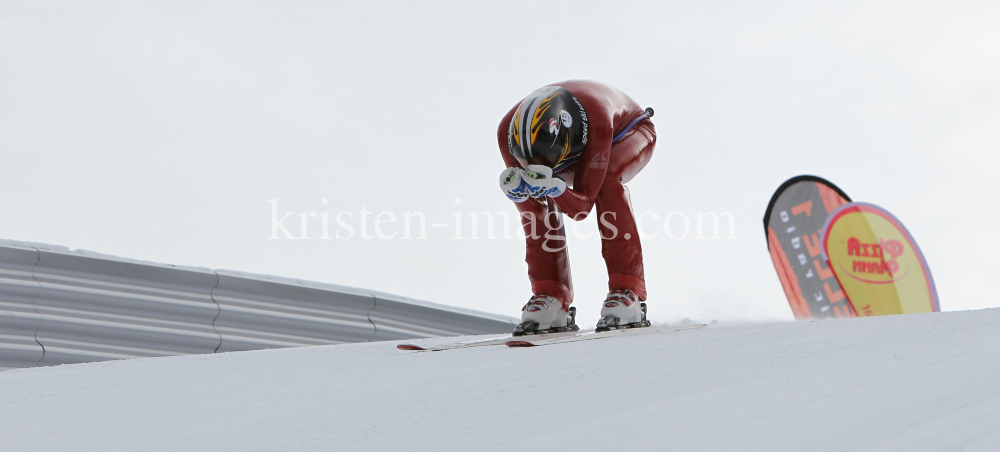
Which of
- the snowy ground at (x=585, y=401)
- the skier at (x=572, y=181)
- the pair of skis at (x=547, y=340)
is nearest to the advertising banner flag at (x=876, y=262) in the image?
the skier at (x=572, y=181)

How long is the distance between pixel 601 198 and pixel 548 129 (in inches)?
16.8

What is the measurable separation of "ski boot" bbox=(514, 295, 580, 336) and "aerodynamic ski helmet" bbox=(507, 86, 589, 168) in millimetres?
577

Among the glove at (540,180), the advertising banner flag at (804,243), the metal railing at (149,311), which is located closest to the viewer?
the glove at (540,180)

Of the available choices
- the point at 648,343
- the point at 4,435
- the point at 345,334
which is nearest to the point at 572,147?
the point at 648,343

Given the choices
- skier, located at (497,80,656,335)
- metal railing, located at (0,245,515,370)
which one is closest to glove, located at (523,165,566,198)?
skier, located at (497,80,656,335)

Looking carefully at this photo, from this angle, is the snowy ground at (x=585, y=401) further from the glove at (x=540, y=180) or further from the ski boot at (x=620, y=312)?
the ski boot at (x=620, y=312)

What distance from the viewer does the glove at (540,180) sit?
2.25 meters

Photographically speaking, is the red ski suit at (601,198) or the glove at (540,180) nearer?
the glove at (540,180)

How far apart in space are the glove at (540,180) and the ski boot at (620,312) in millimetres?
564

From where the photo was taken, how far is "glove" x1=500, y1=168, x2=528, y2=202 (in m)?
2.26

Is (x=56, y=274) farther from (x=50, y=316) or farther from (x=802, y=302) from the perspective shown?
(x=802, y=302)

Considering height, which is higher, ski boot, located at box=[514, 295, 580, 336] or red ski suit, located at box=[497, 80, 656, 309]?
red ski suit, located at box=[497, 80, 656, 309]

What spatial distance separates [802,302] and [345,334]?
3996 mm

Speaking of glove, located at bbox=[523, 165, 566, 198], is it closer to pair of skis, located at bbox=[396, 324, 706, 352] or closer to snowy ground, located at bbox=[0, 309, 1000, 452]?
pair of skis, located at bbox=[396, 324, 706, 352]
